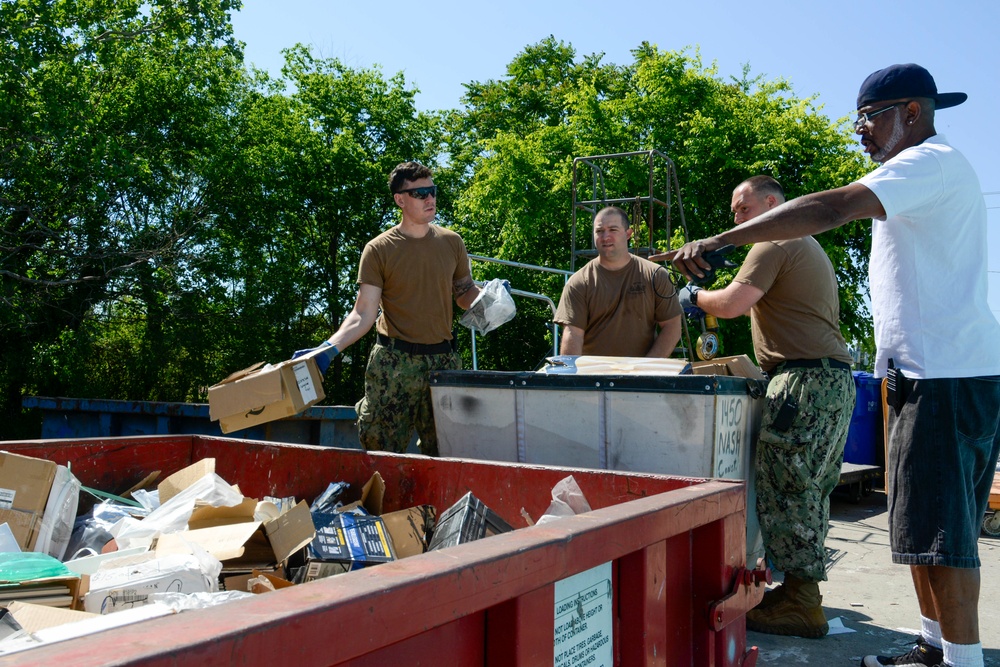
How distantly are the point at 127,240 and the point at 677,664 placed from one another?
1346 cm

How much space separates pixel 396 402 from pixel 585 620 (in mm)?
2458

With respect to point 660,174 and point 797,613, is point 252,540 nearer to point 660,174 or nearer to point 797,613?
point 797,613

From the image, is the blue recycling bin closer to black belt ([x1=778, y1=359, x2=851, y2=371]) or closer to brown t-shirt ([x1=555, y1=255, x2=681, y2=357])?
brown t-shirt ([x1=555, y1=255, x2=681, y2=357])

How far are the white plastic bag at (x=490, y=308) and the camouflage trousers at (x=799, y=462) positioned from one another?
4.54 ft

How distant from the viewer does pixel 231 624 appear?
38.9 inches

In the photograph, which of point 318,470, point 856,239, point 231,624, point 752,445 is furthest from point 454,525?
point 856,239

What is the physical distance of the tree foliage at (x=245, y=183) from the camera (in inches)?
479

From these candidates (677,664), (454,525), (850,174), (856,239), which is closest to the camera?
(677,664)

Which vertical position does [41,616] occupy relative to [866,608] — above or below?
above

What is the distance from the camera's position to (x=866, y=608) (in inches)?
168

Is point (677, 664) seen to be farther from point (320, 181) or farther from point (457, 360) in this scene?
point (320, 181)

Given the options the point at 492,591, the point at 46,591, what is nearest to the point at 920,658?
the point at 492,591

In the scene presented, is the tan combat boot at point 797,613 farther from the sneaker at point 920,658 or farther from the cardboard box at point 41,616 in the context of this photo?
the cardboard box at point 41,616

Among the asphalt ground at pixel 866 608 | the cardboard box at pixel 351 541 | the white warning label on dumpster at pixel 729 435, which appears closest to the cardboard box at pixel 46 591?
the cardboard box at pixel 351 541
